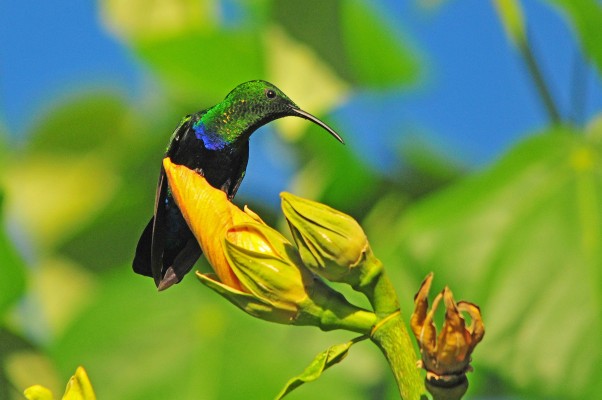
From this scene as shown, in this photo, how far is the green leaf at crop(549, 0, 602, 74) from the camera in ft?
4.13

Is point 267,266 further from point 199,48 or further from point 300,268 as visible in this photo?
point 199,48

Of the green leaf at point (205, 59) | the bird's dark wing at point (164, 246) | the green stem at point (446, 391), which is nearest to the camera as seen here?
the green stem at point (446, 391)

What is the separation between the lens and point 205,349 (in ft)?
4.12

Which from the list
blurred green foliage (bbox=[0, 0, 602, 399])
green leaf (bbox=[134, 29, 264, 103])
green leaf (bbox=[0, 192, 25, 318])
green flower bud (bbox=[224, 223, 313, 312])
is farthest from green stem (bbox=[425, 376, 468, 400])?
green leaf (bbox=[134, 29, 264, 103])

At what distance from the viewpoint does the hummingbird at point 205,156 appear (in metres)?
0.66

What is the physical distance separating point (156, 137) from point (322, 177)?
22cm

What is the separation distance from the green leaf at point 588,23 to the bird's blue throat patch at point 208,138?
66cm

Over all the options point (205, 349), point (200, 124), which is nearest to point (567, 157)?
point (205, 349)

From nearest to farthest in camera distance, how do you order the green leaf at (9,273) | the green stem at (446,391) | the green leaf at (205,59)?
the green stem at (446,391) < the green leaf at (9,273) < the green leaf at (205,59)

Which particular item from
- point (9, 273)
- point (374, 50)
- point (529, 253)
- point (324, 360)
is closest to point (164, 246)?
point (324, 360)

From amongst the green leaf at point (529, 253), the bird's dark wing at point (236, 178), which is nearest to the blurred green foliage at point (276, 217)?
the green leaf at point (529, 253)

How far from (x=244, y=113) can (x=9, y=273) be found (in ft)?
1.90

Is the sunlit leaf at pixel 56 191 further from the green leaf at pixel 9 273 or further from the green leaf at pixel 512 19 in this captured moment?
the green leaf at pixel 512 19

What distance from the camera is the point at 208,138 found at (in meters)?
0.74
